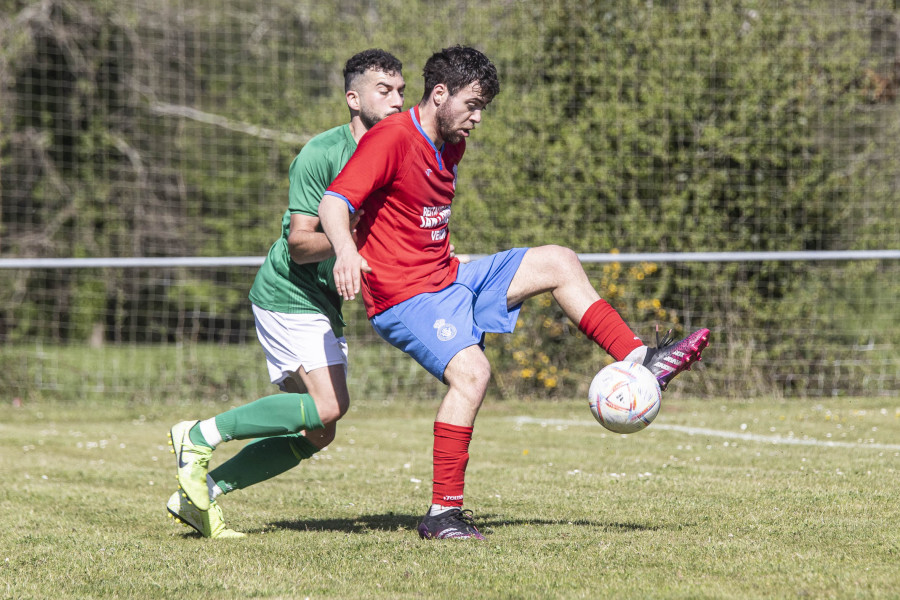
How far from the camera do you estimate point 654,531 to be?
4223mm

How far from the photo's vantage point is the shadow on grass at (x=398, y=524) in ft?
14.5

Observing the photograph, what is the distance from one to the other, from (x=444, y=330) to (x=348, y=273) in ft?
1.98

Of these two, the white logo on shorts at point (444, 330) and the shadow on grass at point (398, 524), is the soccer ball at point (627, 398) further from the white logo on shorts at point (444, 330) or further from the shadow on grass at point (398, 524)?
the white logo on shorts at point (444, 330)

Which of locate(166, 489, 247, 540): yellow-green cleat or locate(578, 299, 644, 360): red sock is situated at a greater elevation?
locate(578, 299, 644, 360): red sock

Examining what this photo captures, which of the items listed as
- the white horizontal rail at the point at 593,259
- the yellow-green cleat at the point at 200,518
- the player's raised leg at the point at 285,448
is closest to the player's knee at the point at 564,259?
the player's raised leg at the point at 285,448

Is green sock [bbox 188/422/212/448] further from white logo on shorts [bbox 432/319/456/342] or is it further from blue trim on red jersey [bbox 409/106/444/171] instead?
blue trim on red jersey [bbox 409/106/444/171]

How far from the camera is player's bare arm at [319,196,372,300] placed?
12.5 ft

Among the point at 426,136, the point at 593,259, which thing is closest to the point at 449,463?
the point at 426,136

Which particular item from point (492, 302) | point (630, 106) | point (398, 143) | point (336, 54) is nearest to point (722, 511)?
point (492, 302)

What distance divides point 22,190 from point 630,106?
9.92 metres

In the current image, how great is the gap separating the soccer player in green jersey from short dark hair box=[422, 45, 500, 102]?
2.04 feet

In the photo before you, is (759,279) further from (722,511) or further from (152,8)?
(152,8)

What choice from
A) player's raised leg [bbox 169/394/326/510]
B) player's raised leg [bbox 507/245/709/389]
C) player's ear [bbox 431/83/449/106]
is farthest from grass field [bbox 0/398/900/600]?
player's ear [bbox 431/83/449/106]

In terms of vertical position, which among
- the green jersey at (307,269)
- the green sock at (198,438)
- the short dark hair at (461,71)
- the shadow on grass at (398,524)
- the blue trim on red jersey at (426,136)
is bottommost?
the shadow on grass at (398,524)
